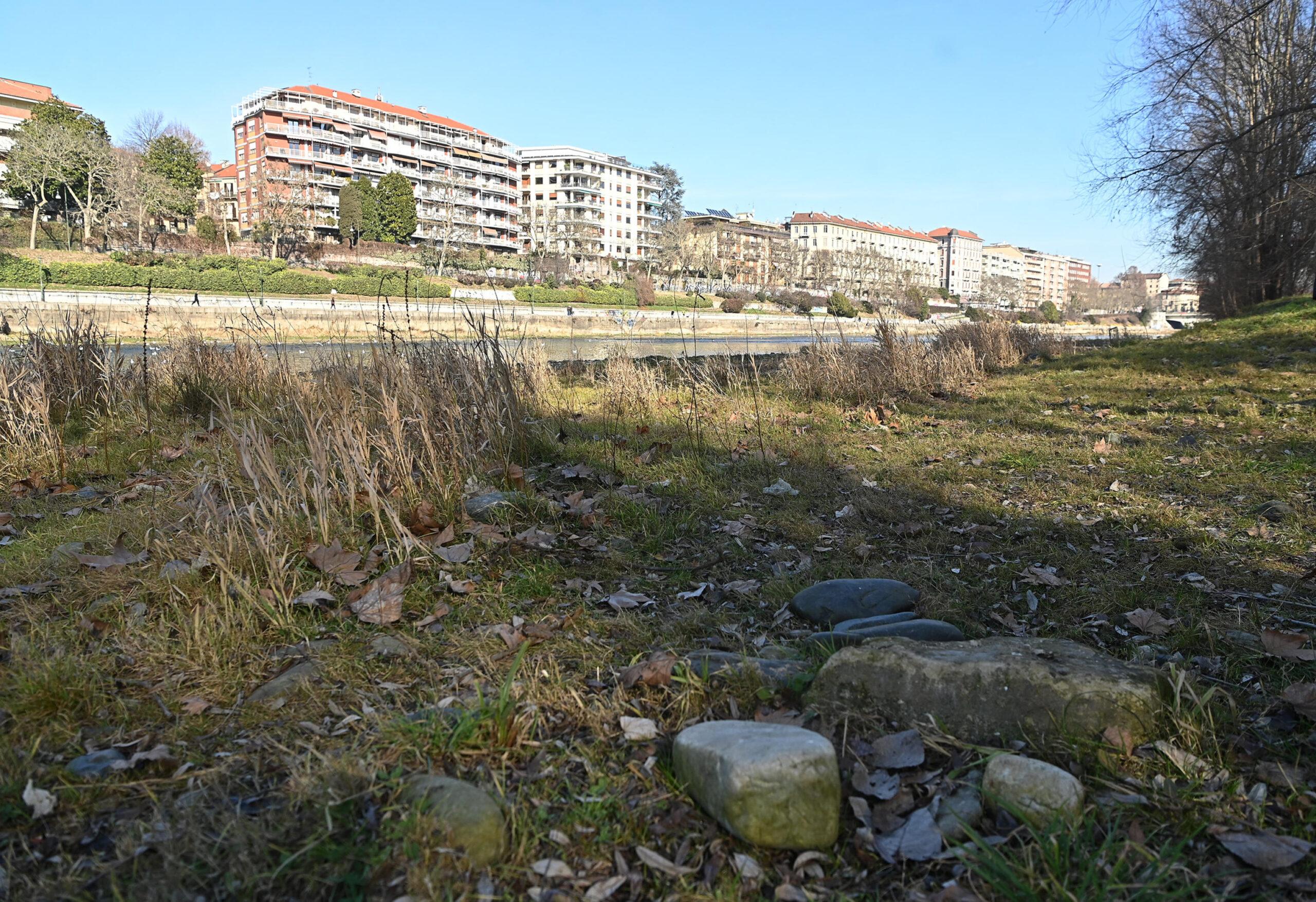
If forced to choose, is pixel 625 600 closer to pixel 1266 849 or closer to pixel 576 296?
pixel 1266 849

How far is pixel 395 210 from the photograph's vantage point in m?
77.1

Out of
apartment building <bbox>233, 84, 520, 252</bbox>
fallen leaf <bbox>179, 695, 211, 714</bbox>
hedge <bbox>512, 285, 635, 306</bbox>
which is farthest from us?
apartment building <bbox>233, 84, 520, 252</bbox>

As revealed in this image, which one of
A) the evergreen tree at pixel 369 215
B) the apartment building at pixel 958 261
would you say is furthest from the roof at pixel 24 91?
the apartment building at pixel 958 261

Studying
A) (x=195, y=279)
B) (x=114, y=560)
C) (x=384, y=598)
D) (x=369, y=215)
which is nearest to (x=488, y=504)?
(x=384, y=598)

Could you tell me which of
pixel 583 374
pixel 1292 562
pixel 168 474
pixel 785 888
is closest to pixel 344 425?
pixel 168 474

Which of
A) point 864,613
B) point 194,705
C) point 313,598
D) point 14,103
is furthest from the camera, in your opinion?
point 14,103

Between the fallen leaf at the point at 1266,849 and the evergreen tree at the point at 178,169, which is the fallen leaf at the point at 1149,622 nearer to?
the fallen leaf at the point at 1266,849

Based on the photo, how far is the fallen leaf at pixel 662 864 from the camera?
6.52 feet

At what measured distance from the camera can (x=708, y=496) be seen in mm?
5430

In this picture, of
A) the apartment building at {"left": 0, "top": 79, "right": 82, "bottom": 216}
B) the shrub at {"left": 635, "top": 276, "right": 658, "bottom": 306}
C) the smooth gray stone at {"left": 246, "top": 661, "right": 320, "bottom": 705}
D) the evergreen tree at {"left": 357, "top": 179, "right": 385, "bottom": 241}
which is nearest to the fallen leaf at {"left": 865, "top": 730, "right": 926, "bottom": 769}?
the smooth gray stone at {"left": 246, "top": 661, "right": 320, "bottom": 705}

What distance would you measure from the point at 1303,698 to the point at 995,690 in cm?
97

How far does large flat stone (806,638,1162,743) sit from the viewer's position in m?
2.42

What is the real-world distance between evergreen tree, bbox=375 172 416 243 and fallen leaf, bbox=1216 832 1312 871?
8129 cm

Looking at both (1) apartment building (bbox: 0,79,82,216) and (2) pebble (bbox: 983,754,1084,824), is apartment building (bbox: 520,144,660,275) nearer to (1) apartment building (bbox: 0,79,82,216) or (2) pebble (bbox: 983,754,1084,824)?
(1) apartment building (bbox: 0,79,82,216)
